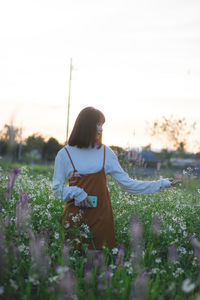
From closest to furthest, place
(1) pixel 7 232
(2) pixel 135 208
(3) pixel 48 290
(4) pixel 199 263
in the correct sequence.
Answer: (3) pixel 48 290 → (1) pixel 7 232 → (4) pixel 199 263 → (2) pixel 135 208

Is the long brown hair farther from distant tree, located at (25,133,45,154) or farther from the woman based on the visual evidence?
distant tree, located at (25,133,45,154)

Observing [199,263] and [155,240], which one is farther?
[155,240]

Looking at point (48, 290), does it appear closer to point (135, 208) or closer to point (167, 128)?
point (135, 208)

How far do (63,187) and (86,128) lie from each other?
602 millimetres

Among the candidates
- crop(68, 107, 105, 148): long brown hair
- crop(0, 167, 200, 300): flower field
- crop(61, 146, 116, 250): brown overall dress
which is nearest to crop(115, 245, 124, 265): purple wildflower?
crop(0, 167, 200, 300): flower field

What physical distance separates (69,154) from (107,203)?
1.98 feet

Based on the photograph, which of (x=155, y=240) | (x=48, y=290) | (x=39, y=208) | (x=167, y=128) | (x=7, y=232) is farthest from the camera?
(x=167, y=128)

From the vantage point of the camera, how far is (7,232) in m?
2.76

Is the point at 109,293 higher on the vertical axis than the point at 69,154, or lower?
lower

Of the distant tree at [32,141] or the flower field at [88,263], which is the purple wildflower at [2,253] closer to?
the flower field at [88,263]

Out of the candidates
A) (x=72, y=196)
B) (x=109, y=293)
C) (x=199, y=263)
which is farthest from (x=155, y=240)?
(x=109, y=293)

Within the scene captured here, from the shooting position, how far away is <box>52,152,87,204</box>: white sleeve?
127 inches

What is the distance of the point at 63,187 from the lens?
10.6 feet

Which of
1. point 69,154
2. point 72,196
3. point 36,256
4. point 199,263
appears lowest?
point 199,263
